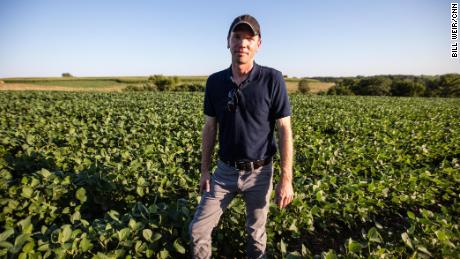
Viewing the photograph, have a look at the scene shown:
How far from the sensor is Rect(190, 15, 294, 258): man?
244 cm

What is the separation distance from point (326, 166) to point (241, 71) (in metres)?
4.22

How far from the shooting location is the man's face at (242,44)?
7.73 feet

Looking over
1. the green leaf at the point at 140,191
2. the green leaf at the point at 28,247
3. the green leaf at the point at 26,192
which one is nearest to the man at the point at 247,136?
the green leaf at the point at 28,247

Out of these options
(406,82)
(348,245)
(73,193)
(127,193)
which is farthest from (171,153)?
(406,82)

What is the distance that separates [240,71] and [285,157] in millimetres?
864

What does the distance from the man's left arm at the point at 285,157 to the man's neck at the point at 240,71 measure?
1.65ft

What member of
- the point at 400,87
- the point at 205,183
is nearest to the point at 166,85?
the point at 400,87

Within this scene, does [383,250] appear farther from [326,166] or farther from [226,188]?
[326,166]

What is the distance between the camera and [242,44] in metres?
2.35

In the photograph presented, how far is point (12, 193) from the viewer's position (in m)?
3.47

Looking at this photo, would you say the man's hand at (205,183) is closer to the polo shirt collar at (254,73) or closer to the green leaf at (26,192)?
the polo shirt collar at (254,73)

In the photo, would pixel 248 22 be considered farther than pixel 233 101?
No

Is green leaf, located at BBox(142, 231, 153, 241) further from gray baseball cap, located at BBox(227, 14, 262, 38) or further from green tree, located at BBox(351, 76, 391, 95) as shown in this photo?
green tree, located at BBox(351, 76, 391, 95)

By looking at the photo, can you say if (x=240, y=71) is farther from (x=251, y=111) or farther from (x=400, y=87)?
(x=400, y=87)
